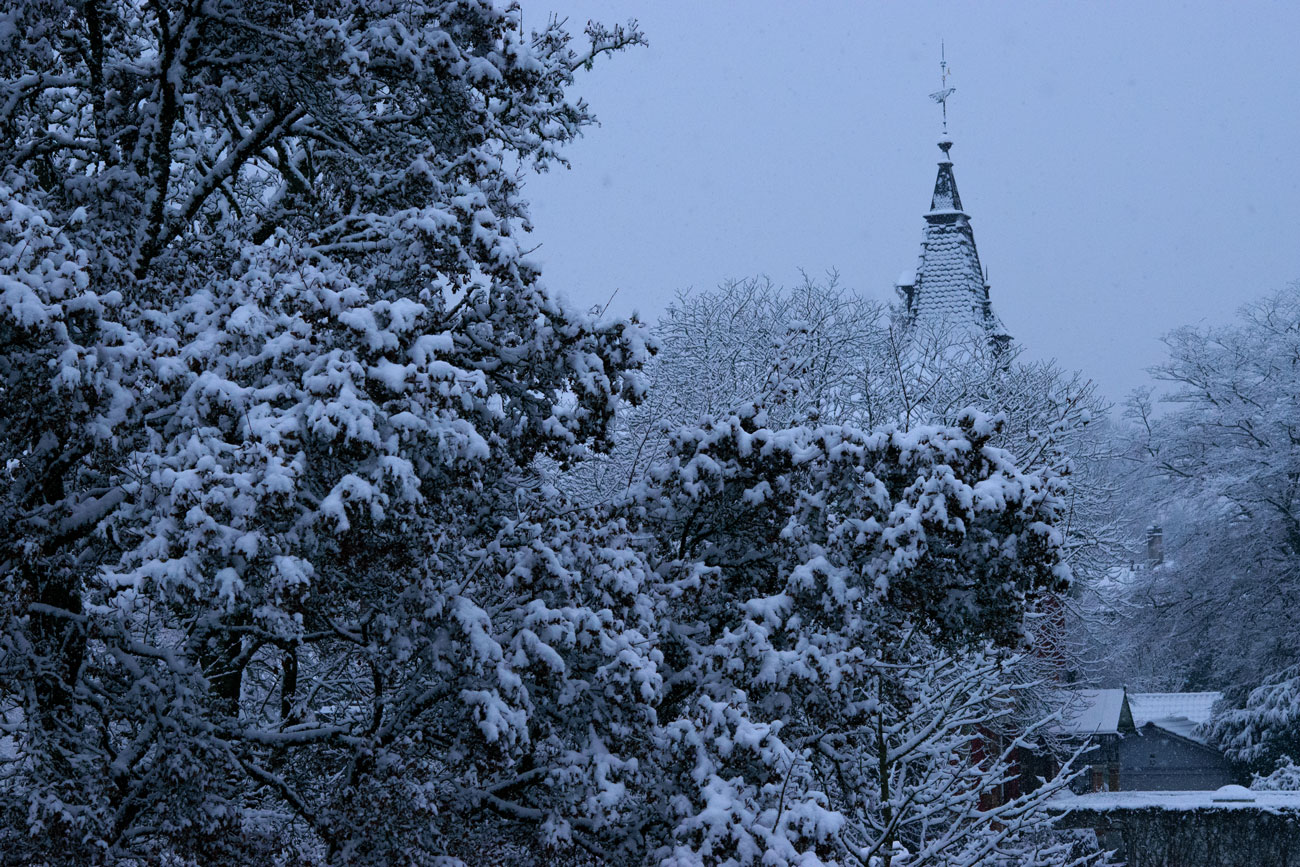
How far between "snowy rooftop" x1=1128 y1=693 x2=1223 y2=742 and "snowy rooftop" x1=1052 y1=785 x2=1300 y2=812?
14804 mm

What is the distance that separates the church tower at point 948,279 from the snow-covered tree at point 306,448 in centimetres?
2209

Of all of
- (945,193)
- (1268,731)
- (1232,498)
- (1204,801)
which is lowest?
(1204,801)

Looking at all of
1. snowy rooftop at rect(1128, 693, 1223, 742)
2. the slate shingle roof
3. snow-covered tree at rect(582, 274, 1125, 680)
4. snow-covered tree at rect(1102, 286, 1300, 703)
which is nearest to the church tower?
the slate shingle roof

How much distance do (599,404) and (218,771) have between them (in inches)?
125

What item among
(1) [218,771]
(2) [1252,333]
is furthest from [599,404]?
(2) [1252,333]

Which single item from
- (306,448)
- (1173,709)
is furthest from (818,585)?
(1173,709)

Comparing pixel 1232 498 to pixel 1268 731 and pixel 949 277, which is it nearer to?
pixel 1268 731

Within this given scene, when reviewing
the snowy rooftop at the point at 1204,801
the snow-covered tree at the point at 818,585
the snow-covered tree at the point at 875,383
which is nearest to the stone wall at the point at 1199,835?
the snowy rooftop at the point at 1204,801

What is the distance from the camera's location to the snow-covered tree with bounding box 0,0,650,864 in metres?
6.71

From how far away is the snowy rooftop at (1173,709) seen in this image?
42312 millimetres

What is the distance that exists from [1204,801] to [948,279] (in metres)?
13.6

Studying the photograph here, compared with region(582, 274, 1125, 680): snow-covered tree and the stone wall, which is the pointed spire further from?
the stone wall

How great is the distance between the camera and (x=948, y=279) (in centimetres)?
3328

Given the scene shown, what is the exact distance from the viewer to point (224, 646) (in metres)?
10.3
